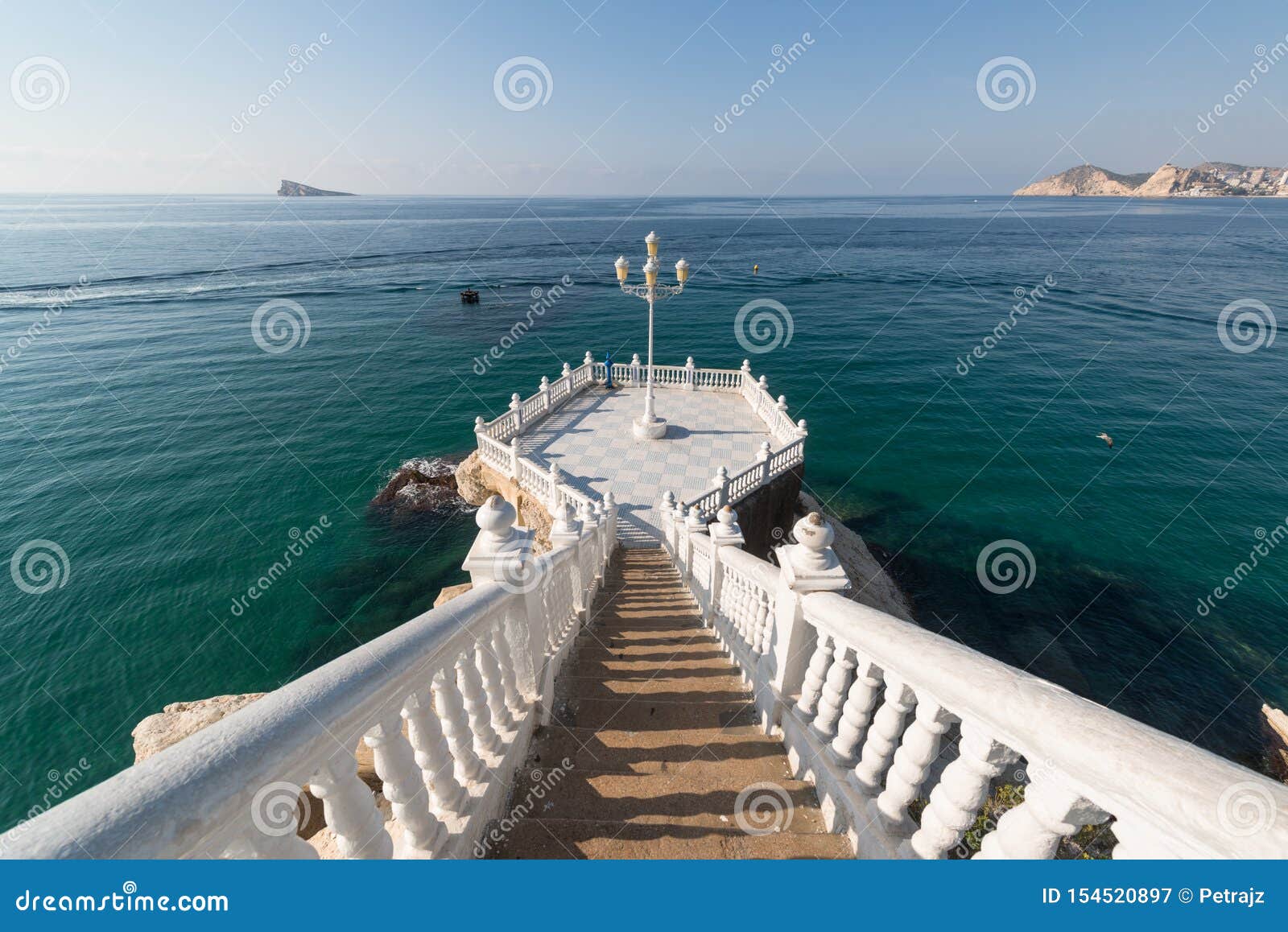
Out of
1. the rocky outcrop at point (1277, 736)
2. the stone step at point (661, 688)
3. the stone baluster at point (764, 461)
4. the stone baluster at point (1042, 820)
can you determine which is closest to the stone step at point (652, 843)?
the stone baluster at point (1042, 820)

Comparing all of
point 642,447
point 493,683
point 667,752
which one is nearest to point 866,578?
point 642,447

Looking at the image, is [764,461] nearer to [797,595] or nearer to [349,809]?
[797,595]

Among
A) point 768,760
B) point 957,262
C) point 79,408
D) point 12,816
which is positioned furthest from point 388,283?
point 957,262

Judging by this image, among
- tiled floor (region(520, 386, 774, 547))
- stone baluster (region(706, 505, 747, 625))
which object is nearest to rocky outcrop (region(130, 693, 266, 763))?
stone baluster (region(706, 505, 747, 625))

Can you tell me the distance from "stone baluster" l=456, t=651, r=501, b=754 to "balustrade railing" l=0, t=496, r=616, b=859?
0.01 meters

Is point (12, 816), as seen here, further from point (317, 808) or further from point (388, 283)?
point (388, 283)

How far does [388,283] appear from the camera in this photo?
54406mm

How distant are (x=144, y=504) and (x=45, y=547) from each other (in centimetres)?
283

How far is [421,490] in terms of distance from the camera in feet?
67.1

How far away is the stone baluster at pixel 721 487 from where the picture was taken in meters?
12.3

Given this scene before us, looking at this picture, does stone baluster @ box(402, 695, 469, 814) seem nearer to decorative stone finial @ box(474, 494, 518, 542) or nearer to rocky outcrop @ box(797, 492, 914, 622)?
decorative stone finial @ box(474, 494, 518, 542)

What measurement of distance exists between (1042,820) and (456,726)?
2883 millimetres

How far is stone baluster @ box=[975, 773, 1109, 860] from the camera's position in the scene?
177 centimetres

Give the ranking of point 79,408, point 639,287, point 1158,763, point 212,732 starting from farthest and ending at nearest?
1. point 79,408
2. point 639,287
3. point 212,732
4. point 1158,763
